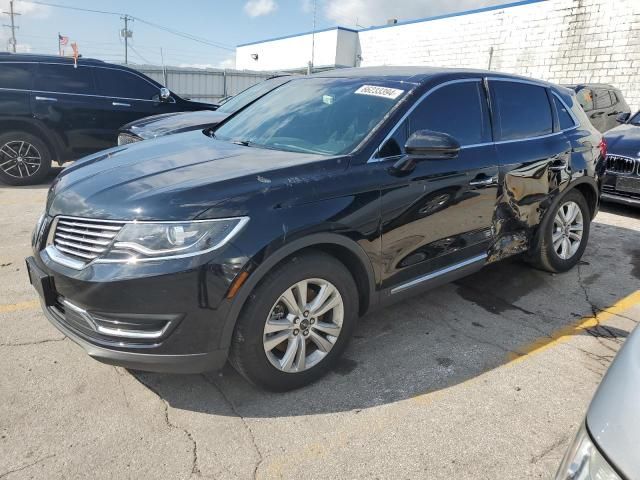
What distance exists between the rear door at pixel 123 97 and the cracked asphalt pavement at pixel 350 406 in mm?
5090

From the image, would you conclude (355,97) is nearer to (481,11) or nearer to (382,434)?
(382,434)

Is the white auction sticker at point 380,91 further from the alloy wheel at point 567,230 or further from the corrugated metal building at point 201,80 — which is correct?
the corrugated metal building at point 201,80

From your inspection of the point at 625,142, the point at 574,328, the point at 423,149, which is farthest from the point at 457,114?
the point at 625,142

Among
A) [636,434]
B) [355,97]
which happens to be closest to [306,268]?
[355,97]

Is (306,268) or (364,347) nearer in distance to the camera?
(306,268)

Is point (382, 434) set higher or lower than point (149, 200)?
lower

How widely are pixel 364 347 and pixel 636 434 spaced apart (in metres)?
2.17

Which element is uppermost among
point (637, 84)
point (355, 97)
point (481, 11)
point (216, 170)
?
point (481, 11)

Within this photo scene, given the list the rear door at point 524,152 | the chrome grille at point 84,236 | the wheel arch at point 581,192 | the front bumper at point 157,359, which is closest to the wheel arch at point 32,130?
the chrome grille at point 84,236

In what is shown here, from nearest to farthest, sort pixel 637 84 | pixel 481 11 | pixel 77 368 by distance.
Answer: pixel 77 368 → pixel 637 84 → pixel 481 11

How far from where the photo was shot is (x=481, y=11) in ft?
65.2

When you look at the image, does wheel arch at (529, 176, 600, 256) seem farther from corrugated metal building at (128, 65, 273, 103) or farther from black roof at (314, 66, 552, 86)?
corrugated metal building at (128, 65, 273, 103)

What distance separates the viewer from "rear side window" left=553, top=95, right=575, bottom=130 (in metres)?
4.54

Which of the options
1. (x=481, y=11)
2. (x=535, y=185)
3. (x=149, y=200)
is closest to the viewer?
(x=149, y=200)
